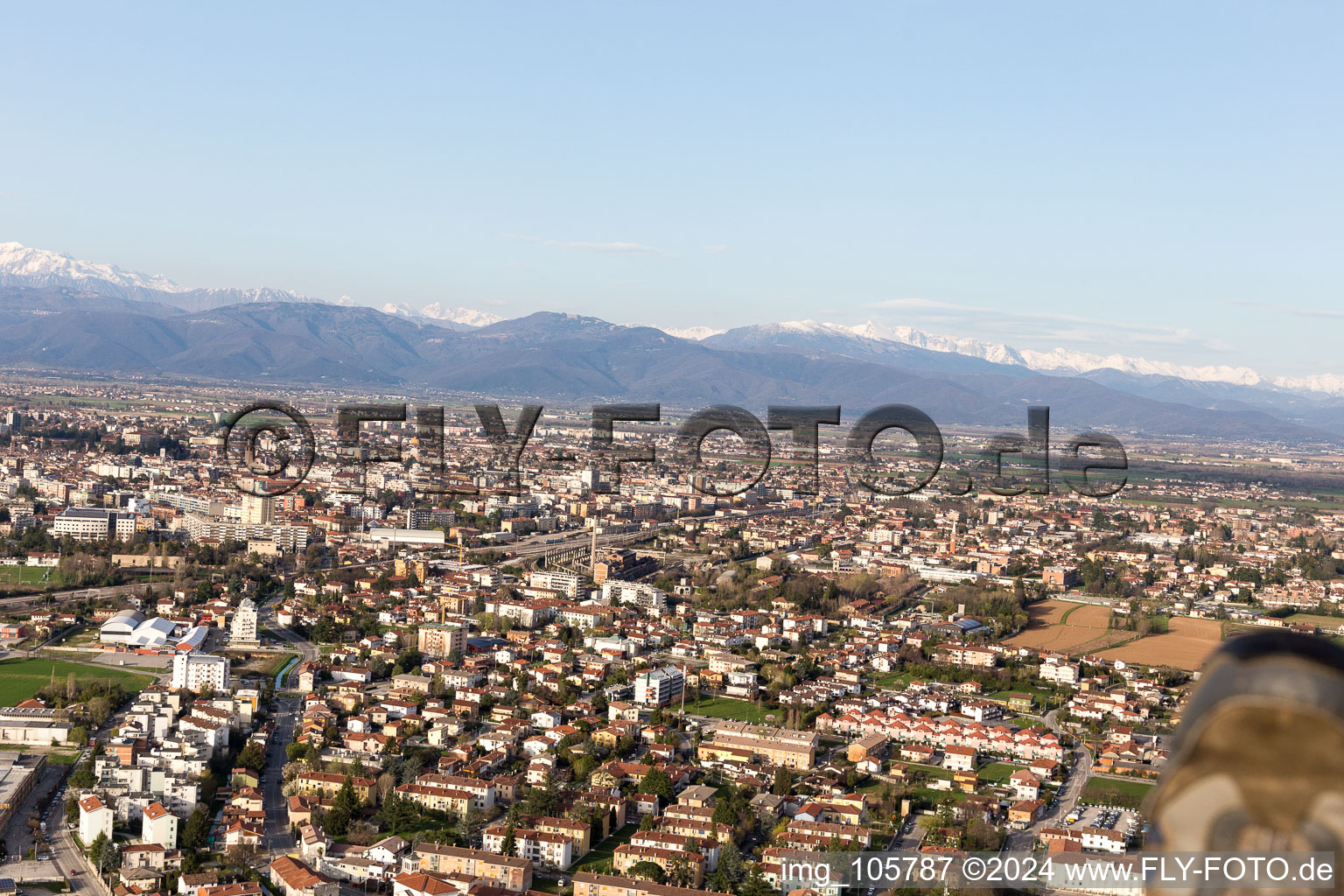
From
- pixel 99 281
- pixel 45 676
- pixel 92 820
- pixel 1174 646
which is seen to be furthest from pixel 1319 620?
pixel 99 281

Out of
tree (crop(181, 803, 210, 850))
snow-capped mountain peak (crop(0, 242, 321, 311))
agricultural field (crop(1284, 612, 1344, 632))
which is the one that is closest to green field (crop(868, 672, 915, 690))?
agricultural field (crop(1284, 612, 1344, 632))

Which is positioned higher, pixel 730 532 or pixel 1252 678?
pixel 1252 678

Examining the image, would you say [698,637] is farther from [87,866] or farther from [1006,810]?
[87,866]

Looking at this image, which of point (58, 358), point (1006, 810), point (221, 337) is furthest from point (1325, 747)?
point (221, 337)

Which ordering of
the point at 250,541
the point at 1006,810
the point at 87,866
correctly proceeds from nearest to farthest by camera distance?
1. the point at 87,866
2. the point at 1006,810
3. the point at 250,541

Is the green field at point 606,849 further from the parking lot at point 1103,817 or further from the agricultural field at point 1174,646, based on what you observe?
the agricultural field at point 1174,646

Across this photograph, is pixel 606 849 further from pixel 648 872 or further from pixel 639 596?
pixel 639 596

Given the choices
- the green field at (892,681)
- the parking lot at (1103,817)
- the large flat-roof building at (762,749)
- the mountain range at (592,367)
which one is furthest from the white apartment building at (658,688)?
the mountain range at (592,367)
